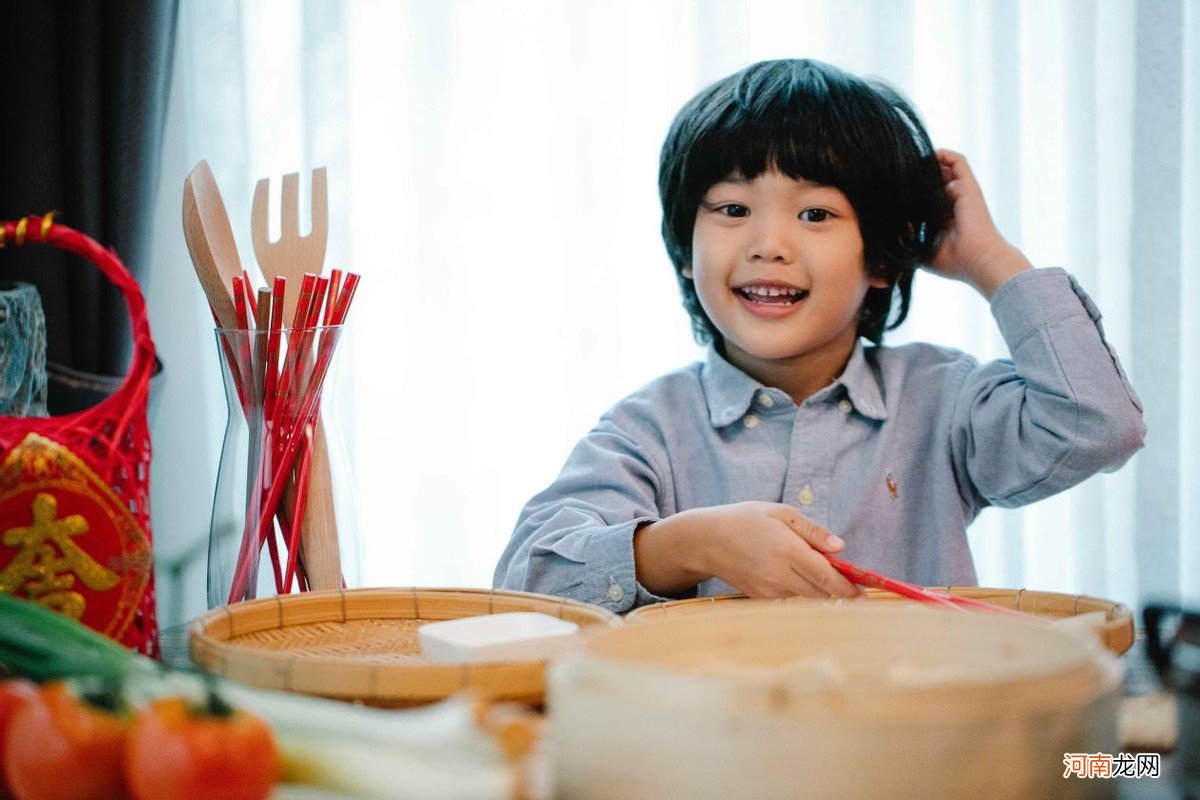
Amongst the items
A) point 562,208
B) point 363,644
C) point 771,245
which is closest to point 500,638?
point 363,644

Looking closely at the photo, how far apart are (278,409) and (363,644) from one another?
0.63ft

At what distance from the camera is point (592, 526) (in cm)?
104

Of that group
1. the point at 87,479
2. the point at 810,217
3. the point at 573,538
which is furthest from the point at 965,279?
the point at 87,479

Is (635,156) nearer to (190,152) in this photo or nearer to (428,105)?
(428,105)

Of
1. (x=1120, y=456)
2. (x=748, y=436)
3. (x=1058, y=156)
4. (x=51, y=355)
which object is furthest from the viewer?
(x=1058, y=156)

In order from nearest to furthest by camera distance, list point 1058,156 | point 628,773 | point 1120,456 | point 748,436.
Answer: point 628,773, point 1120,456, point 748,436, point 1058,156

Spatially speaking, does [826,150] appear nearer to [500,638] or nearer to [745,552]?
[745,552]

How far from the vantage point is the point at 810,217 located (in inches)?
46.7

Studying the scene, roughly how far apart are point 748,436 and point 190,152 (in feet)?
3.68

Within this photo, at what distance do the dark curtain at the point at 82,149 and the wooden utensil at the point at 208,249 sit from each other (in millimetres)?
913

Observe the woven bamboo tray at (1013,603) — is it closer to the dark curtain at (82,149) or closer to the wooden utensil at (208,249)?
the wooden utensil at (208,249)

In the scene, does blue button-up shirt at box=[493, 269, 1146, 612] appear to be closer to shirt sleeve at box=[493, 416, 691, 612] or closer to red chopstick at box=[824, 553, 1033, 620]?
shirt sleeve at box=[493, 416, 691, 612]

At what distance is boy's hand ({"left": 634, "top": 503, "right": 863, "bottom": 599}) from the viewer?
0.83m

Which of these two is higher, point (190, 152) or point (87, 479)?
point (190, 152)
